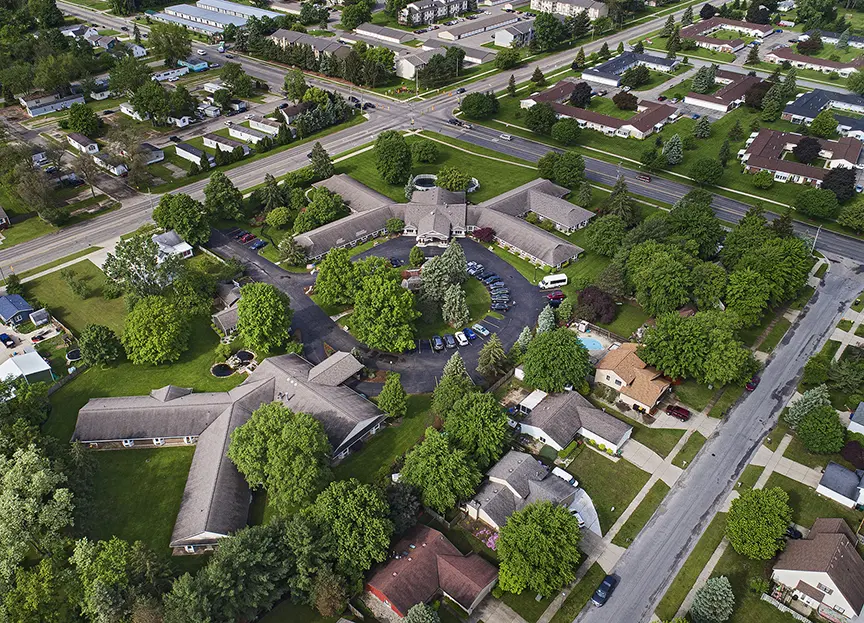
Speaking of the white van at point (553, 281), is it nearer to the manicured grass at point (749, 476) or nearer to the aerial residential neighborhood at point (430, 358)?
the aerial residential neighborhood at point (430, 358)

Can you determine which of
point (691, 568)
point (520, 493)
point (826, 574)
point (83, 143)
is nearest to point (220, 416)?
point (520, 493)

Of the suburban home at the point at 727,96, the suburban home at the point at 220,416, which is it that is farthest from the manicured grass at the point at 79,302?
the suburban home at the point at 727,96

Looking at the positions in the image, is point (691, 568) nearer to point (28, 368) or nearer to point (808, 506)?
point (808, 506)

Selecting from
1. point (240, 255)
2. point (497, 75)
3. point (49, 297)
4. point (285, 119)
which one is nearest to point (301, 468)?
point (240, 255)

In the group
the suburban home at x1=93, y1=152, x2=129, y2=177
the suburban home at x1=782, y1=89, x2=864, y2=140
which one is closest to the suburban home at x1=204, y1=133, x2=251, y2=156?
the suburban home at x1=93, y1=152, x2=129, y2=177

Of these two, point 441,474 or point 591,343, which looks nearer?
point 441,474

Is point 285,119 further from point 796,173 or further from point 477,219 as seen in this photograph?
point 796,173

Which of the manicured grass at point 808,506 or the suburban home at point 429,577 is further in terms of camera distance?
the manicured grass at point 808,506
